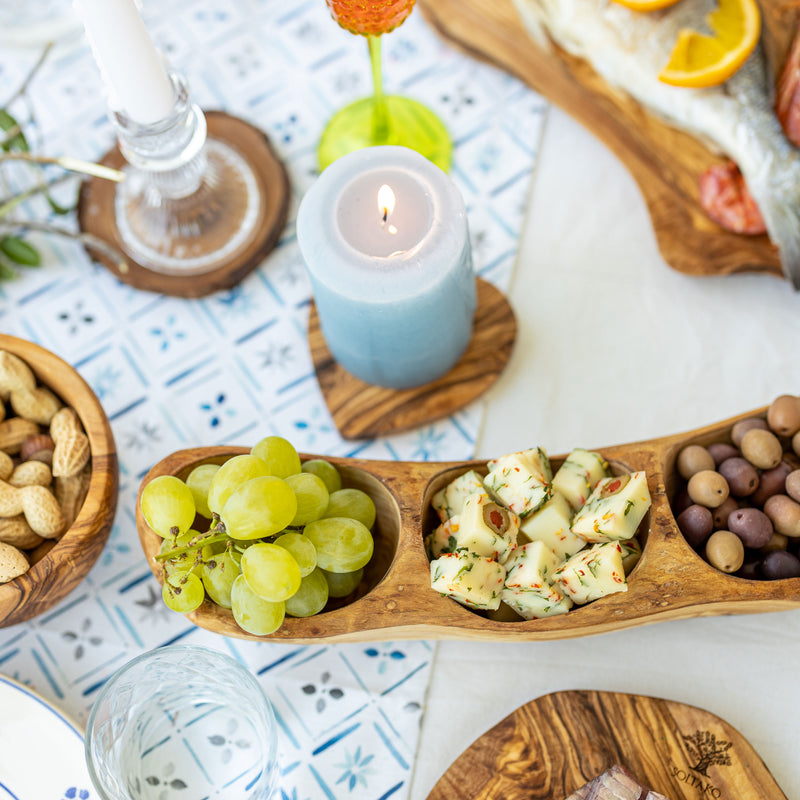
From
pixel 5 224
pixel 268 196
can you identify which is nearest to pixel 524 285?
pixel 268 196

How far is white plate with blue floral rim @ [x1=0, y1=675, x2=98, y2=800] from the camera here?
672mm

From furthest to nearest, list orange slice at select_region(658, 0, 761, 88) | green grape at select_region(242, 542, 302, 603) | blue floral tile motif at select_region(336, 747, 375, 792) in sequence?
orange slice at select_region(658, 0, 761, 88) < blue floral tile motif at select_region(336, 747, 375, 792) < green grape at select_region(242, 542, 302, 603)

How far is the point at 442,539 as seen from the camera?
2.12 feet

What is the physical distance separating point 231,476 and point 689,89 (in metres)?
0.59

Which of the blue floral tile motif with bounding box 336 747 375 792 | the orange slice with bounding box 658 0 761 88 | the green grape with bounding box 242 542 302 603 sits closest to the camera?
the green grape with bounding box 242 542 302 603

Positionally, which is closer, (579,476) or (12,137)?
(579,476)

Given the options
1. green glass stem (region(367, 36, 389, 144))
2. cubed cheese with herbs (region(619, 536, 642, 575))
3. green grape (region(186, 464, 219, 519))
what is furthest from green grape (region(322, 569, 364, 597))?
green glass stem (region(367, 36, 389, 144))

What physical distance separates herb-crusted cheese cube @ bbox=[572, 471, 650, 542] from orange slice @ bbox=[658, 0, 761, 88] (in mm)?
430

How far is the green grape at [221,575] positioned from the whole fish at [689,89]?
0.56m

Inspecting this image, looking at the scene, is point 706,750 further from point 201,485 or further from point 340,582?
point 201,485

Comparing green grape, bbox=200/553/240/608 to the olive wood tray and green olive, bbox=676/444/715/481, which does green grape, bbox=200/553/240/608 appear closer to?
the olive wood tray

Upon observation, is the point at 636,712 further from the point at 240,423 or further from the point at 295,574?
the point at 240,423

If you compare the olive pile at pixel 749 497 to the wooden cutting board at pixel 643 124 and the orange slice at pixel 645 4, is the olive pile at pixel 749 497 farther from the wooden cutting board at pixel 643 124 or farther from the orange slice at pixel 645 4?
the orange slice at pixel 645 4

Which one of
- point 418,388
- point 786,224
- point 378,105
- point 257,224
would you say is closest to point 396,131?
point 378,105
